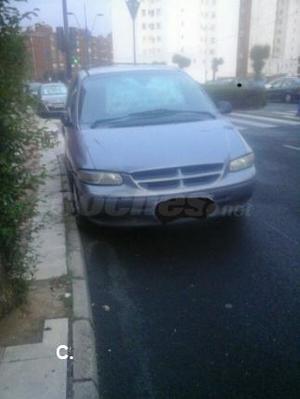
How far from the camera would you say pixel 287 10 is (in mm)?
83625

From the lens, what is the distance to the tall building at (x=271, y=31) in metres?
82.9

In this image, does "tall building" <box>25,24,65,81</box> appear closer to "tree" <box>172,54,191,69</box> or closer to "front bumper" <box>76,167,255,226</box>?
"front bumper" <box>76,167,255,226</box>

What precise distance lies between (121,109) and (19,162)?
7.76ft

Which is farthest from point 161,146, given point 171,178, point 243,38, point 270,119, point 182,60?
point 243,38

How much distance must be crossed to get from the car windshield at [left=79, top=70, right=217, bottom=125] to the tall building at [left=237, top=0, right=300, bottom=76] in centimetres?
8263

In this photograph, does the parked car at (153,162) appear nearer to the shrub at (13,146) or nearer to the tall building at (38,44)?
the tall building at (38,44)

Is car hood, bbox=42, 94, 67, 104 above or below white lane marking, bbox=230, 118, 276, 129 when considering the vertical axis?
above

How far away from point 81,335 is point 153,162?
1.72 metres

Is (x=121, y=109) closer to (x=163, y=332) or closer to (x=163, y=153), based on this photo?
(x=163, y=153)

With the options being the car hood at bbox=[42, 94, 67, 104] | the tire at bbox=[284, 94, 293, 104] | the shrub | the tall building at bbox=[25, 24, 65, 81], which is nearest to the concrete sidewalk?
the shrub

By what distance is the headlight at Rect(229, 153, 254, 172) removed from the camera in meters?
4.14

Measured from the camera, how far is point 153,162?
12.9 feet

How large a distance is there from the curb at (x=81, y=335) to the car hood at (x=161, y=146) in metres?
0.89

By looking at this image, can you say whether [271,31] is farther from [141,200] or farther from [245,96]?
[141,200]
